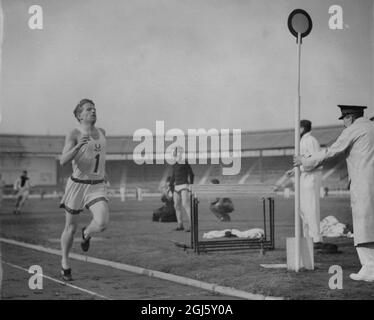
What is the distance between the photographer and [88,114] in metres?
7.47

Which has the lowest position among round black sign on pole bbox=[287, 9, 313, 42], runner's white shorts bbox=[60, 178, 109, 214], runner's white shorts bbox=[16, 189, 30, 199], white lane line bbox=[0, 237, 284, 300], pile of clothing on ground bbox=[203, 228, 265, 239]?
white lane line bbox=[0, 237, 284, 300]

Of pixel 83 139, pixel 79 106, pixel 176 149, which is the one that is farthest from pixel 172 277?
pixel 79 106

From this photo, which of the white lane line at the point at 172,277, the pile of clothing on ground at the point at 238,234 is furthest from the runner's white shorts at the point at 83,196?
the pile of clothing on ground at the point at 238,234

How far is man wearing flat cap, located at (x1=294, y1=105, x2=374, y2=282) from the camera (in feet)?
22.6

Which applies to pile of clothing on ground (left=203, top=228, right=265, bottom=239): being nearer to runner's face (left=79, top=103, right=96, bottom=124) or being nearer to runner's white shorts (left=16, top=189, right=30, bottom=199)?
runner's face (left=79, top=103, right=96, bottom=124)

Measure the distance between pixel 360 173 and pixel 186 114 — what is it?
2226 mm

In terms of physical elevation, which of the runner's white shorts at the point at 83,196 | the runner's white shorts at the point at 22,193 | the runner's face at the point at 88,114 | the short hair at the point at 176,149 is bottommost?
the runner's white shorts at the point at 83,196

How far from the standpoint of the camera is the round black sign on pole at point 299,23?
759 centimetres

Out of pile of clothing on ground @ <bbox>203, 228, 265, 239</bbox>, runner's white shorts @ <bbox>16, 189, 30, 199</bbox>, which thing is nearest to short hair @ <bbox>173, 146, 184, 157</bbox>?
pile of clothing on ground @ <bbox>203, 228, 265, 239</bbox>

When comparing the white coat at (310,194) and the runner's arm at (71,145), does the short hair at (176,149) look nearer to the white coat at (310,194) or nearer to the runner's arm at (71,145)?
the runner's arm at (71,145)

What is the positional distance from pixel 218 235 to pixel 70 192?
12.4 ft

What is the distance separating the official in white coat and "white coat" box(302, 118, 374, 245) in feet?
5.46

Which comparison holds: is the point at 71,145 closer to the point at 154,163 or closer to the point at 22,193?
the point at 154,163

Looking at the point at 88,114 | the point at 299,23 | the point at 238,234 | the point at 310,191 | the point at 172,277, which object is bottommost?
the point at 172,277
